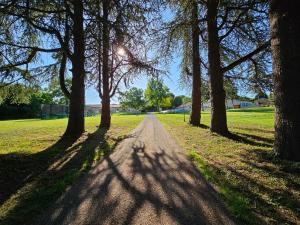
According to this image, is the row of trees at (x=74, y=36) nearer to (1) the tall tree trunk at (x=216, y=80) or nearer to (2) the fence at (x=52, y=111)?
(1) the tall tree trunk at (x=216, y=80)

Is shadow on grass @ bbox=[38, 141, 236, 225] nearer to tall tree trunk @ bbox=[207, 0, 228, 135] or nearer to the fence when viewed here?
tall tree trunk @ bbox=[207, 0, 228, 135]

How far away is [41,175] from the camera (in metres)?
5.95

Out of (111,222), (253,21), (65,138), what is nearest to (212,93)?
(253,21)

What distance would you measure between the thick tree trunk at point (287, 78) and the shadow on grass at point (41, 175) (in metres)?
4.87

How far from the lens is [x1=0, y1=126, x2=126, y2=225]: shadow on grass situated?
4.01m

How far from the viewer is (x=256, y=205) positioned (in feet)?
13.2

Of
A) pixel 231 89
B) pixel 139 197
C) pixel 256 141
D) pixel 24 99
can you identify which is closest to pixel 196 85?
pixel 231 89

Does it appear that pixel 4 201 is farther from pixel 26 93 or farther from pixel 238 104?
pixel 238 104

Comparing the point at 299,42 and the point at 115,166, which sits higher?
the point at 299,42

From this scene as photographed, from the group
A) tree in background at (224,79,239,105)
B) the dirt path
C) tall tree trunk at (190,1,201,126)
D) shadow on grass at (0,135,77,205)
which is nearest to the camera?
the dirt path

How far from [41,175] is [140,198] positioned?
9.17 feet

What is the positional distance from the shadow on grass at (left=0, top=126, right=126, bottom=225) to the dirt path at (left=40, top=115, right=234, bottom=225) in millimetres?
293

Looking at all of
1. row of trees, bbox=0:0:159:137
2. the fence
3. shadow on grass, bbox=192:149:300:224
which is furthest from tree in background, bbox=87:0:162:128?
the fence

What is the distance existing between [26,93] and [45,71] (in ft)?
5.88
